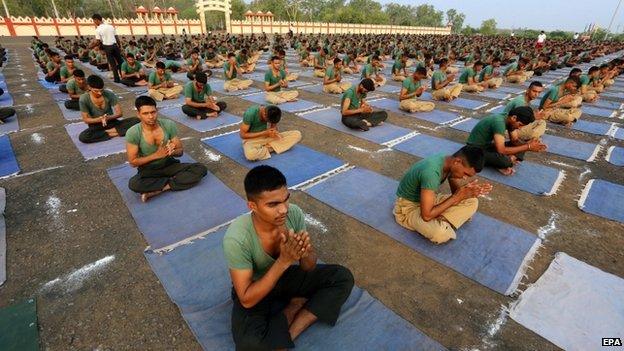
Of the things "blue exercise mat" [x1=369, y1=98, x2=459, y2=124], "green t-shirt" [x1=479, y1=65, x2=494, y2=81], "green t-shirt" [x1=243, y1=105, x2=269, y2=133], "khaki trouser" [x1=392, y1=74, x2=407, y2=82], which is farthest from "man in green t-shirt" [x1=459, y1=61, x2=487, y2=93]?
"green t-shirt" [x1=243, y1=105, x2=269, y2=133]

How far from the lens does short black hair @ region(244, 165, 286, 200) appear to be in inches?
79.1

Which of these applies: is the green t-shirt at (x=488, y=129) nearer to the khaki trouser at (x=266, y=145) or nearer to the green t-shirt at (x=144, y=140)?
the khaki trouser at (x=266, y=145)

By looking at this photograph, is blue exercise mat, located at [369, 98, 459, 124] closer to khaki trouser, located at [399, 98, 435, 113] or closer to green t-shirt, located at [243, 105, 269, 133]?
khaki trouser, located at [399, 98, 435, 113]

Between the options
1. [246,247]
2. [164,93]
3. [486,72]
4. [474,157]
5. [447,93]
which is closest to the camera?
[246,247]

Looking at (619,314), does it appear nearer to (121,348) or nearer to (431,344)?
(431,344)

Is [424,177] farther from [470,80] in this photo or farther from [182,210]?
[470,80]

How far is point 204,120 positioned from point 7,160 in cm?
359

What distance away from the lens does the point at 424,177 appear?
131 inches

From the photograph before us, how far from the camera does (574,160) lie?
5926mm

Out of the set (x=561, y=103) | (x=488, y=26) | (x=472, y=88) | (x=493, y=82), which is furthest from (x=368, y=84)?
(x=488, y=26)

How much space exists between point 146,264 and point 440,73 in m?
9.83

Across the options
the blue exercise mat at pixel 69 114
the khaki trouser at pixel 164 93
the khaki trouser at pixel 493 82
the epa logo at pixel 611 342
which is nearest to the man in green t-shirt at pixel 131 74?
the khaki trouser at pixel 164 93

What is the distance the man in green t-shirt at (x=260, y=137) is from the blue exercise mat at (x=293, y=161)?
0.40 ft

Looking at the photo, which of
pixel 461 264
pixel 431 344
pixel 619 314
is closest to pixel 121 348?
pixel 431 344
